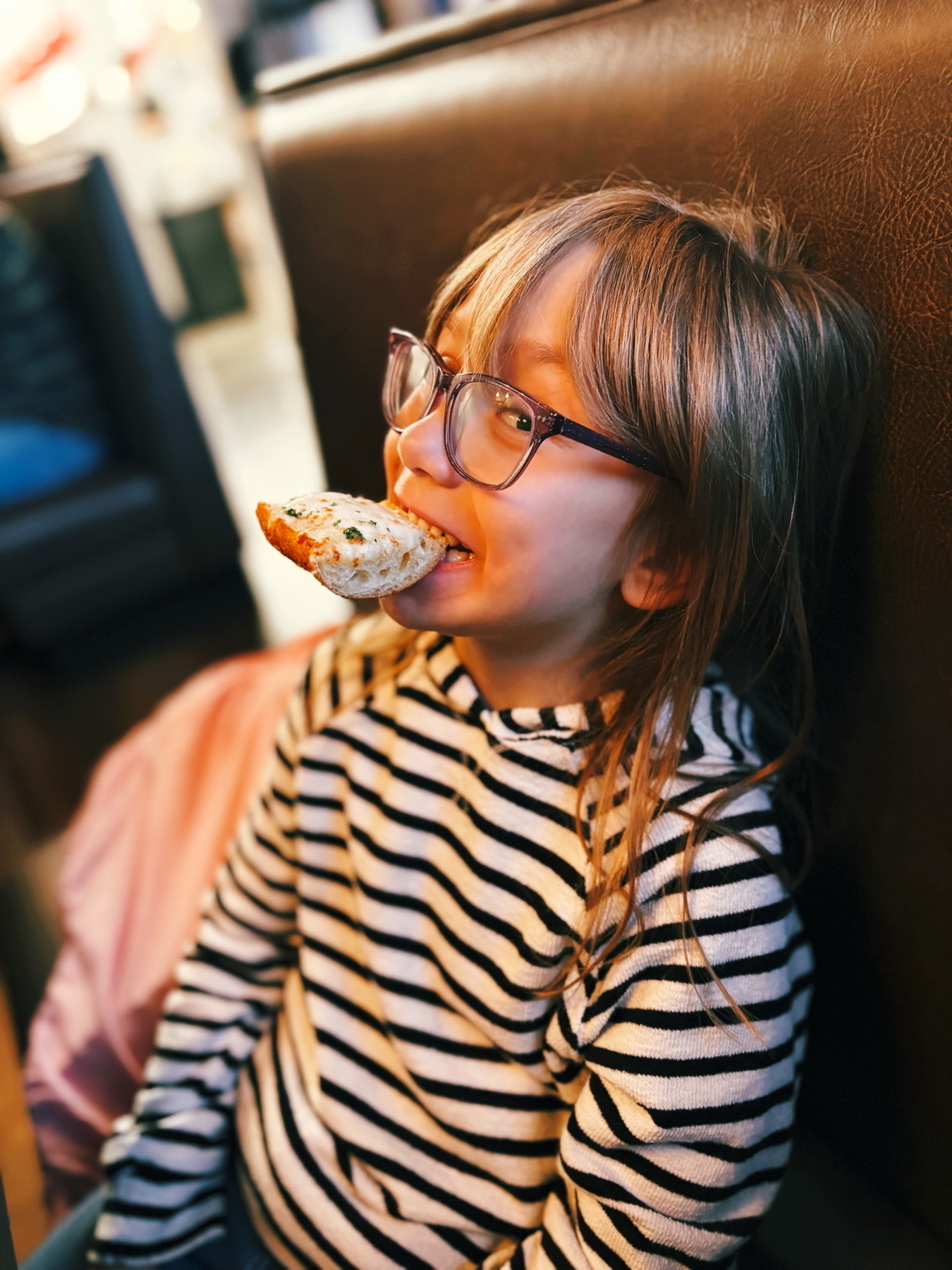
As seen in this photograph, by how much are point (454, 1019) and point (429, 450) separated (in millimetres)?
484

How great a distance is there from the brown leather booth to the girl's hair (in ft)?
0.11

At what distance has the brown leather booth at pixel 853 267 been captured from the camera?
0.54 metres

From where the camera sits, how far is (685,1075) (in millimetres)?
580

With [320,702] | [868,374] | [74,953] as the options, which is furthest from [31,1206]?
[868,374]

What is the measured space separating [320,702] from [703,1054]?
0.50m

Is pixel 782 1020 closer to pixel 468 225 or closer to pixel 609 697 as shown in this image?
pixel 609 697

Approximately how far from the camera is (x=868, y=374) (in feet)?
1.93

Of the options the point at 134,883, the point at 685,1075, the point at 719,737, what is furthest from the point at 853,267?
the point at 134,883

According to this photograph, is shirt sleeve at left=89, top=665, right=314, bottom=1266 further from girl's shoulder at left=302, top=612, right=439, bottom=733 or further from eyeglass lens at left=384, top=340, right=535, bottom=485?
eyeglass lens at left=384, top=340, right=535, bottom=485

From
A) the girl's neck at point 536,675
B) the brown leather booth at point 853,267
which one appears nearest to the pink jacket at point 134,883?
the girl's neck at point 536,675

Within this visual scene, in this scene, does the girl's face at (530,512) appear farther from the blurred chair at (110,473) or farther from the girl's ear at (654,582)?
the blurred chair at (110,473)

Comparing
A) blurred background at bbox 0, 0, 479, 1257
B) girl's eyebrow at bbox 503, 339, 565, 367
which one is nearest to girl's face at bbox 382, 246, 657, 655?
girl's eyebrow at bbox 503, 339, 565, 367

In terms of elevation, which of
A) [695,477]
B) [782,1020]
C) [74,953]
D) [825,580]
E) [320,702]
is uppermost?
[695,477]

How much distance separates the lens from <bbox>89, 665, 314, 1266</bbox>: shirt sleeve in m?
0.79
